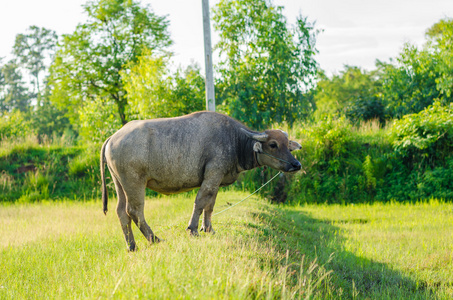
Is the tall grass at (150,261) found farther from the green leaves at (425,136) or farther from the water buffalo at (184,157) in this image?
the green leaves at (425,136)

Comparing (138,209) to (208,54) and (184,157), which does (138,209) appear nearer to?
(184,157)

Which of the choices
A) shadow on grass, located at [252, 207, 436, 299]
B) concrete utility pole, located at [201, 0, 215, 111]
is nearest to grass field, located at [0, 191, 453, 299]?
shadow on grass, located at [252, 207, 436, 299]

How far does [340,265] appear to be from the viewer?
6934 mm

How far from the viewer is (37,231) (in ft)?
29.8

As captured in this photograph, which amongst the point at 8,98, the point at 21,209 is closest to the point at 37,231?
the point at 21,209

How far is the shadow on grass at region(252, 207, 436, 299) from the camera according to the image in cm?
573

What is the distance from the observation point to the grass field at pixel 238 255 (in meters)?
4.05

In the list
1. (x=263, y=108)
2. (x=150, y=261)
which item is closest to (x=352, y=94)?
(x=263, y=108)

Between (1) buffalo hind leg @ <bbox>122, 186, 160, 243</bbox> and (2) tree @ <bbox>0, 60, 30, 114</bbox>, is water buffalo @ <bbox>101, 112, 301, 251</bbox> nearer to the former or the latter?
(1) buffalo hind leg @ <bbox>122, 186, 160, 243</bbox>

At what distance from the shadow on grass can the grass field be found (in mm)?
20

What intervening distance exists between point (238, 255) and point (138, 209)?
1837 millimetres

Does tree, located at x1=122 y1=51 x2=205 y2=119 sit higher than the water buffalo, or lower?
Answer: higher

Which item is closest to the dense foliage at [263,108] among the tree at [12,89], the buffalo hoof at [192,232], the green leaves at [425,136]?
the green leaves at [425,136]

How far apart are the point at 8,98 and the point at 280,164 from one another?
183 feet
